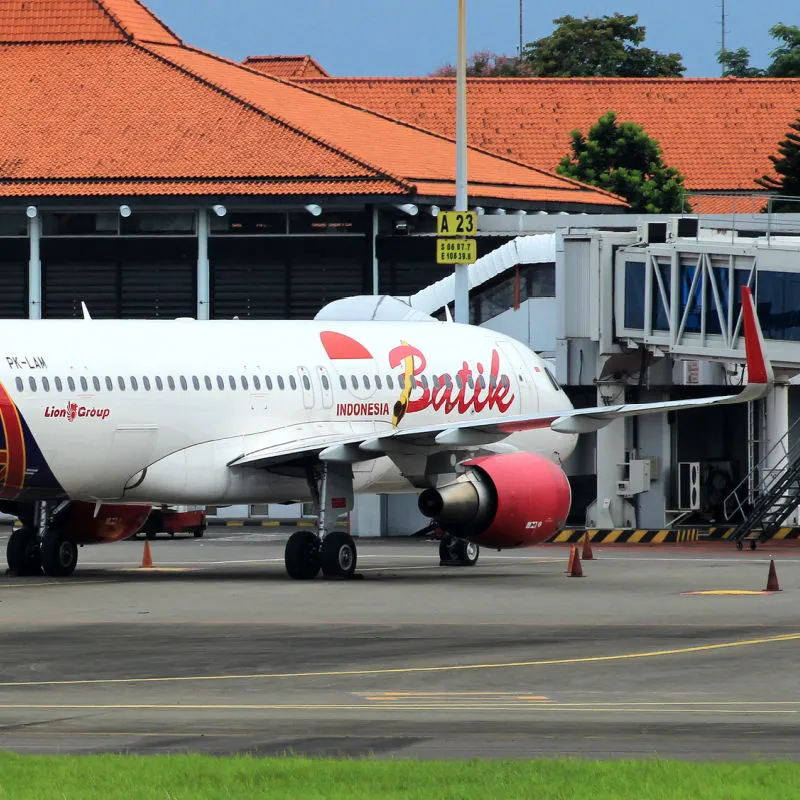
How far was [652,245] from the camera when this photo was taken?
43.5 metres

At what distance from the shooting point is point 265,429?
32156 millimetres

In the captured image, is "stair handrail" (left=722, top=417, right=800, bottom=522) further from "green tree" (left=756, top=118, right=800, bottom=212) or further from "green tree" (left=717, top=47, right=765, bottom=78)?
"green tree" (left=717, top=47, right=765, bottom=78)

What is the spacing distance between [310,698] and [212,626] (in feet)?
21.8

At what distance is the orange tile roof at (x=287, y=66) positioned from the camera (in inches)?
3733

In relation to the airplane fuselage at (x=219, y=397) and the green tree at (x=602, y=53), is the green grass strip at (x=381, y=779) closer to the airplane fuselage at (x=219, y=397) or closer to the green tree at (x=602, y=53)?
the airplane fuselage at (x=219, y=397)

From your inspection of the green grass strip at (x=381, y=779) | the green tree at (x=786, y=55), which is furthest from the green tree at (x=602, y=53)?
Result: the green grass strip at (x=381, y=779)

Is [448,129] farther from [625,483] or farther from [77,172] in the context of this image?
[625,483]

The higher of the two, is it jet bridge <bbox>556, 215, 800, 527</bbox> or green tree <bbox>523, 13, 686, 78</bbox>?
green tree <bbox>523, 13, 686, 78</bbox>

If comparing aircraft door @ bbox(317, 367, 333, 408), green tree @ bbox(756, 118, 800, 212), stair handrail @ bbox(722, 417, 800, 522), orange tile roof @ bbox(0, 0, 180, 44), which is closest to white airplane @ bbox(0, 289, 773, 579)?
aircraft door @ bbox(317, 367, 333, 408)

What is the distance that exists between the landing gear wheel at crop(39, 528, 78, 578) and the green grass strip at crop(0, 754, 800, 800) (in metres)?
19.0

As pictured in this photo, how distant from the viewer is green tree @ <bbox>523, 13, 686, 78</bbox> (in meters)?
110

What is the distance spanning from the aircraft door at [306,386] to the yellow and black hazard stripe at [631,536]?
1273cm

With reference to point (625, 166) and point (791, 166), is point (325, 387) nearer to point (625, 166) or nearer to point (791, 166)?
point (791, 166)

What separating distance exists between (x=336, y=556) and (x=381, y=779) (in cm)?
1847
